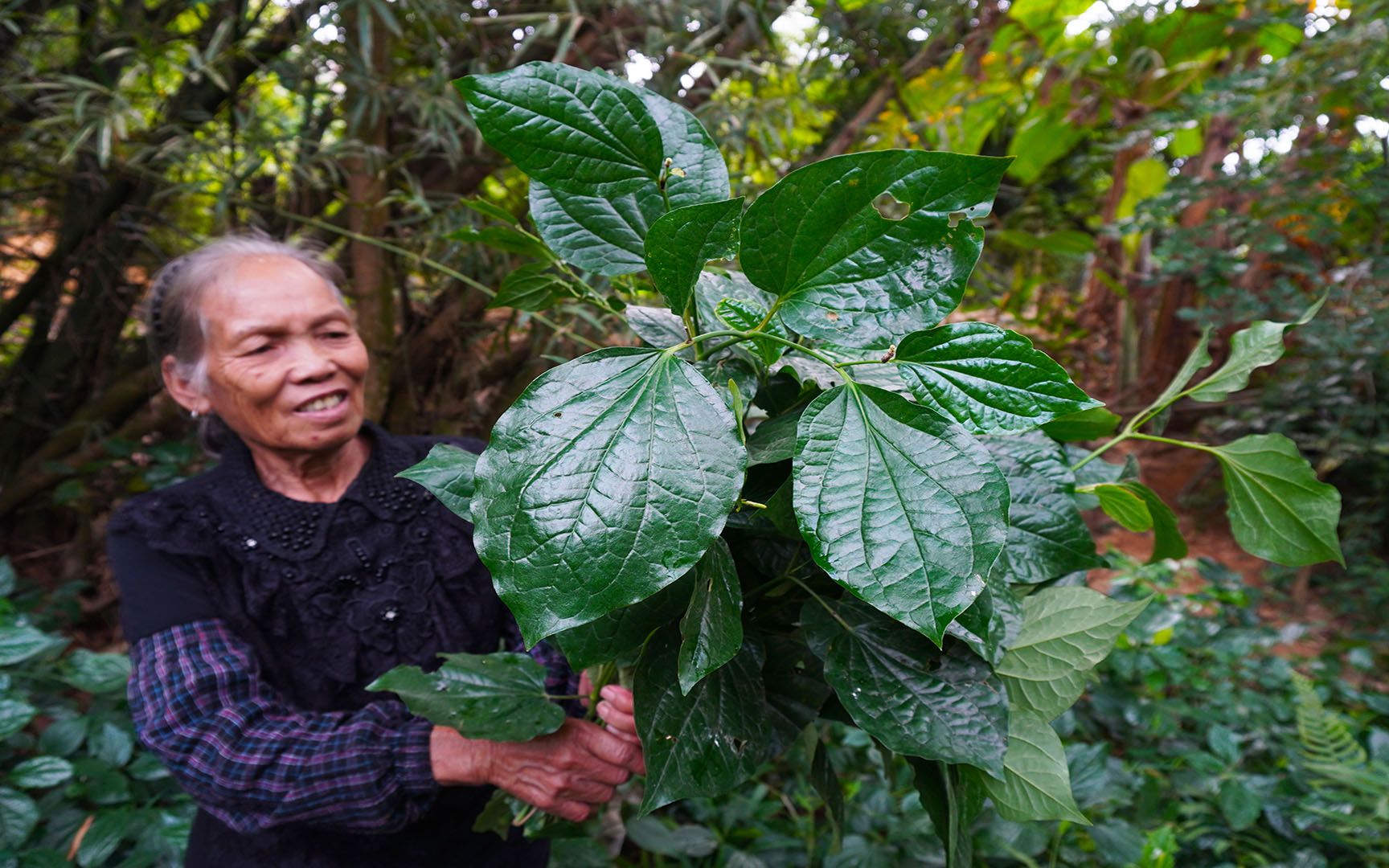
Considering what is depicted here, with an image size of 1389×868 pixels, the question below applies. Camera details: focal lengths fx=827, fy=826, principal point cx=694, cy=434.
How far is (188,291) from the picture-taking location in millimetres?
1147

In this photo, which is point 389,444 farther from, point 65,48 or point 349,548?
point 65,48

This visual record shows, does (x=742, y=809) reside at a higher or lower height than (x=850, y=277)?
lower

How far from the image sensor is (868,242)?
0.39m

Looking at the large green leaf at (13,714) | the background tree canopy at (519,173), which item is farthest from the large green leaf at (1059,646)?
the large green leaf at (13,714)

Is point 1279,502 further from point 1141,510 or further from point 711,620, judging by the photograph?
point 711,620

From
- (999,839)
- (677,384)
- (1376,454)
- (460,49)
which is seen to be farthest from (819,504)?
(1376,454)

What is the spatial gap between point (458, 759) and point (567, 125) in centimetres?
66

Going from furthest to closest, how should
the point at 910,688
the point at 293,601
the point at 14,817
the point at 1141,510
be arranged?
1. the point at 14,817
2. the point at 293,601
3. the point at 1141,510
4. the point at 910,688

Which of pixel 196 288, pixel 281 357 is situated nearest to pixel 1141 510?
pixel 281 357

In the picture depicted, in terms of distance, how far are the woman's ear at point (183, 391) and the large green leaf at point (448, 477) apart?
75 cm

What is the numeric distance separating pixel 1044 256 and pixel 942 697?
12.4 ft

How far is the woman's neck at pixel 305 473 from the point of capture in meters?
1.15

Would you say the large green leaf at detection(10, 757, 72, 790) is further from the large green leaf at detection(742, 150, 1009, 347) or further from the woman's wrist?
the large green leaf at detection(742, 150, 1009, 347)

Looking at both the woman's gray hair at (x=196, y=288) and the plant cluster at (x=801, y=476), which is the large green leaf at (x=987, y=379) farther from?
the woman's gray hair at (x=196, y=288)
